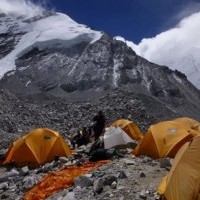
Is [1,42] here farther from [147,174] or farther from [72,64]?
[147,174]

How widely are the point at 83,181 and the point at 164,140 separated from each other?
4478mm

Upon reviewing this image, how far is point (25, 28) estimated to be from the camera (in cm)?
11750

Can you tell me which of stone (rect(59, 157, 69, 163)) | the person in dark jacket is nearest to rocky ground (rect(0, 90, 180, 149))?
the person in dark jacket

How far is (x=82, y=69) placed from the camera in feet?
283

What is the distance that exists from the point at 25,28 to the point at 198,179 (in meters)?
111

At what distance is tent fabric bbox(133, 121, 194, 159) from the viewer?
1591 cm

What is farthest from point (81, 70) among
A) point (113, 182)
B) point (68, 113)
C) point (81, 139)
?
point (113, 182)

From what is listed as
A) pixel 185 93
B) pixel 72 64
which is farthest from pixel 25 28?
pixel 185 93

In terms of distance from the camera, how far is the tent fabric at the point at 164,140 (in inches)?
627

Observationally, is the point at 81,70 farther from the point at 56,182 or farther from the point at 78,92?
the point at 56,182

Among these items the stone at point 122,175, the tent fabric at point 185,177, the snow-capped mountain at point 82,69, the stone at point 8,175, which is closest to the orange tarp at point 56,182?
the stone at point 122,175

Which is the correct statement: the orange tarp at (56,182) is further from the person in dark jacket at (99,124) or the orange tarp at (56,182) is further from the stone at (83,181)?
the person in dark jacket at (99,124)

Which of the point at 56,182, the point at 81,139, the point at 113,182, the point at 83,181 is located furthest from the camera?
the point at 81,139

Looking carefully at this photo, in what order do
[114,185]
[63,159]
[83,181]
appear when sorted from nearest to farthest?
1. [114,185]
2. [83,181]
3. [63,159]
